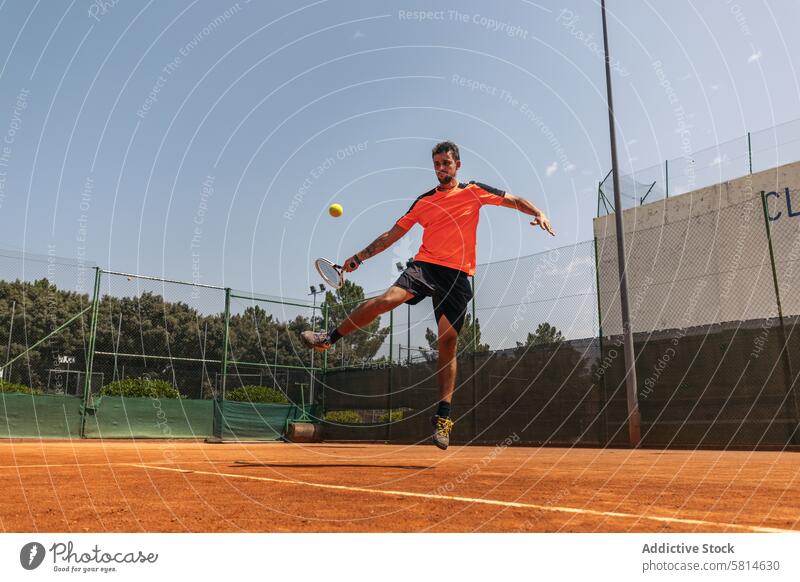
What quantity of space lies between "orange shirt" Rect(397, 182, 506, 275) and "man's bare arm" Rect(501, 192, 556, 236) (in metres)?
0.07

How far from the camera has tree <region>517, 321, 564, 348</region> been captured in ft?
41.5

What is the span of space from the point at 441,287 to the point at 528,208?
99cm

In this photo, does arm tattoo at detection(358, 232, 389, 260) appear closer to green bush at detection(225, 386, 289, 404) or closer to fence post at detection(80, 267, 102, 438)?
fence post at detection(80, 267, 102, 438)

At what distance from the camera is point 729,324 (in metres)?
11.3

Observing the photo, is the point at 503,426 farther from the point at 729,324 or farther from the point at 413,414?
the point at 729,324

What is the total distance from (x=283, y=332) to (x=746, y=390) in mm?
23432

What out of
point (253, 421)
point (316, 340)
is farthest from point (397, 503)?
point (253, 421)

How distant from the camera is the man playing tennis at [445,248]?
16.5ft

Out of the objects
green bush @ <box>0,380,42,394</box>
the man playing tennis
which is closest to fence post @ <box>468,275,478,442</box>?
the man playing tennis

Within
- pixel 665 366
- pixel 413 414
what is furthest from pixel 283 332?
pixel 665 366

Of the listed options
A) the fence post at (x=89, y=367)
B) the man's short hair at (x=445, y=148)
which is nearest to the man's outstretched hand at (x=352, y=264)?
the man's short hair at (x=445, y=148)

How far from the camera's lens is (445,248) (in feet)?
17.1
